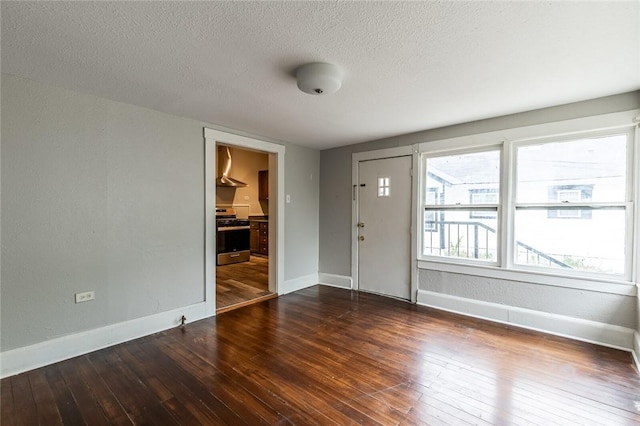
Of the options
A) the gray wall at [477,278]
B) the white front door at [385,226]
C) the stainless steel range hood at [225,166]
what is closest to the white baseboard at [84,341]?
the gray wall at [477,278]

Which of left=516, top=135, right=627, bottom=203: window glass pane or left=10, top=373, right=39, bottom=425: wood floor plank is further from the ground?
left=516, top=135, right=627, bottom=203: window glass pane

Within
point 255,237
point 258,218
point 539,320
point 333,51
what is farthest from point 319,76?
point 255,237

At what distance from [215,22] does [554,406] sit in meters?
3.06

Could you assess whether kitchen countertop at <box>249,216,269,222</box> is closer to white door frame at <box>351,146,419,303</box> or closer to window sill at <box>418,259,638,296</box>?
white door frame at <box>351,146,419,303</box>

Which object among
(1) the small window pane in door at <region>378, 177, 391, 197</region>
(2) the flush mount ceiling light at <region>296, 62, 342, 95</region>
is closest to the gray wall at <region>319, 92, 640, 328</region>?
(1) the small window pane in door at <region>378, 177, 391, 197</region>

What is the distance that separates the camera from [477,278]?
331cm

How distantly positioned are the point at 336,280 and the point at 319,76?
3353 mm

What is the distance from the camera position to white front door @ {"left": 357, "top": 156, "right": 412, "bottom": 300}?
12.8 ft

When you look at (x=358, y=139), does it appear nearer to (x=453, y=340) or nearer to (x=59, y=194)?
(x=453, y=340)

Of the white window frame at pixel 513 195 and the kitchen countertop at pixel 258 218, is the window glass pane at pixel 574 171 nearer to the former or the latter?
the white window frame at pixel 513 195

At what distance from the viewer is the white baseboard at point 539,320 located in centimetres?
254

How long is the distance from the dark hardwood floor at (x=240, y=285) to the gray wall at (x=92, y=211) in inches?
24.7

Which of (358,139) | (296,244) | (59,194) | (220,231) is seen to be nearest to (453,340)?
(296,244)

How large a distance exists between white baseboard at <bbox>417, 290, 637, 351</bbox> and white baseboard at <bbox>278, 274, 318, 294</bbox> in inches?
68.9
